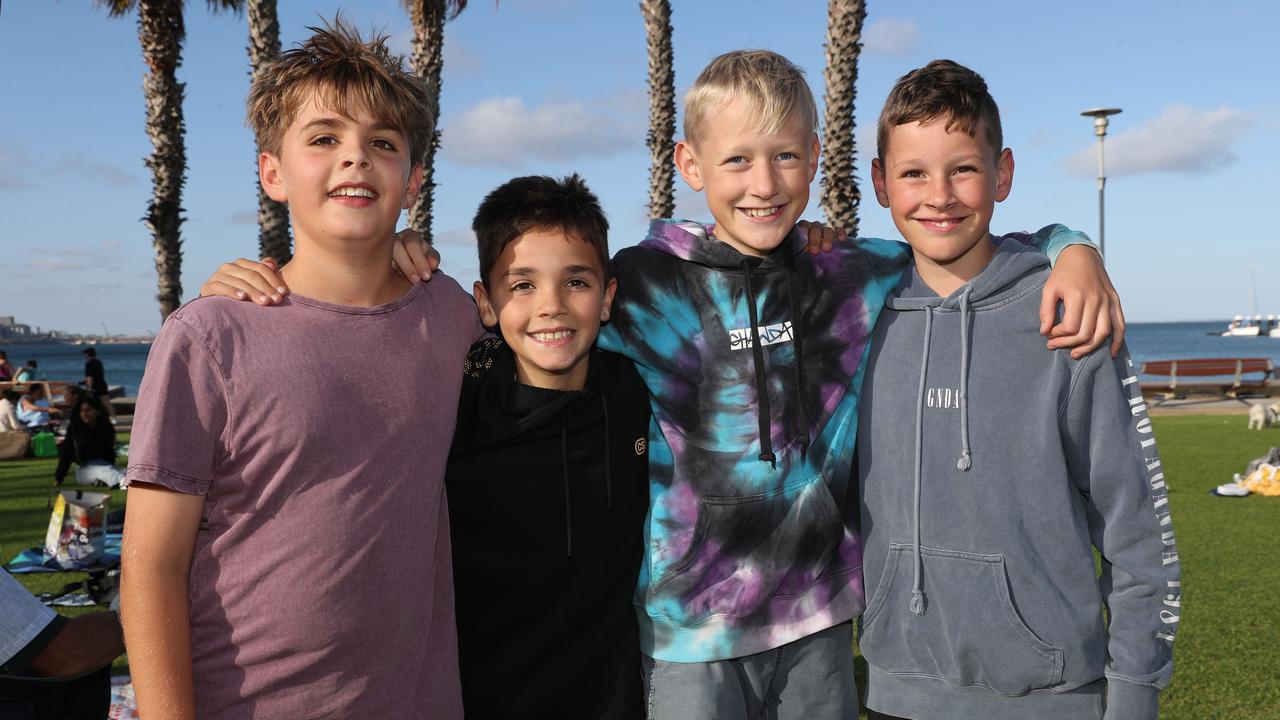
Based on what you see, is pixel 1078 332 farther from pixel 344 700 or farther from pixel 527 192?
pixel 344 700

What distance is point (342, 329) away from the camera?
230 centimetres

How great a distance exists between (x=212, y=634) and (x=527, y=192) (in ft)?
4.93

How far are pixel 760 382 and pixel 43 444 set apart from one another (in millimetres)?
19207

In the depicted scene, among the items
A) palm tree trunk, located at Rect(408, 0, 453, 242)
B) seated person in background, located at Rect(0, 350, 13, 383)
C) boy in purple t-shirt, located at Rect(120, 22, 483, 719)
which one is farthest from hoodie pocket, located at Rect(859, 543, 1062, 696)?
seated person in background, located at Rect(0, 350, 13, 383)

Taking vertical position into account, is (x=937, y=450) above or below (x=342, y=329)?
below

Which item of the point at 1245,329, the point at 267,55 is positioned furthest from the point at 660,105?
the point at 1245,329

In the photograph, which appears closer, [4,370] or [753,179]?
[753,179]

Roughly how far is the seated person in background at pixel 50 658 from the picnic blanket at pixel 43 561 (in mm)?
5032

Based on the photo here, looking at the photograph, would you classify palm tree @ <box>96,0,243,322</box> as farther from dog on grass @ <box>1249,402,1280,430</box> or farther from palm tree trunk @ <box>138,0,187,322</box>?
dog on grass @ <box>1249,402,1280,430</box>

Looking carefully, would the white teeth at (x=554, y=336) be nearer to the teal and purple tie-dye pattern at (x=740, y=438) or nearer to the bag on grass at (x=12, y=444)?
the teal and purple tie-dye pattern at (x=740, y=438)

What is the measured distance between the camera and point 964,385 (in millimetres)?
2588

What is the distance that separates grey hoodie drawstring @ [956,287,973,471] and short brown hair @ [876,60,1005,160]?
0.52 meters

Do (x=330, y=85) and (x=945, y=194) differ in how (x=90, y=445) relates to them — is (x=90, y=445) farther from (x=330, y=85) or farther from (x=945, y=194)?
(x=945, y=194)

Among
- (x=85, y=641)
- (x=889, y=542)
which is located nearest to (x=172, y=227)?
(x=85, y=641)
